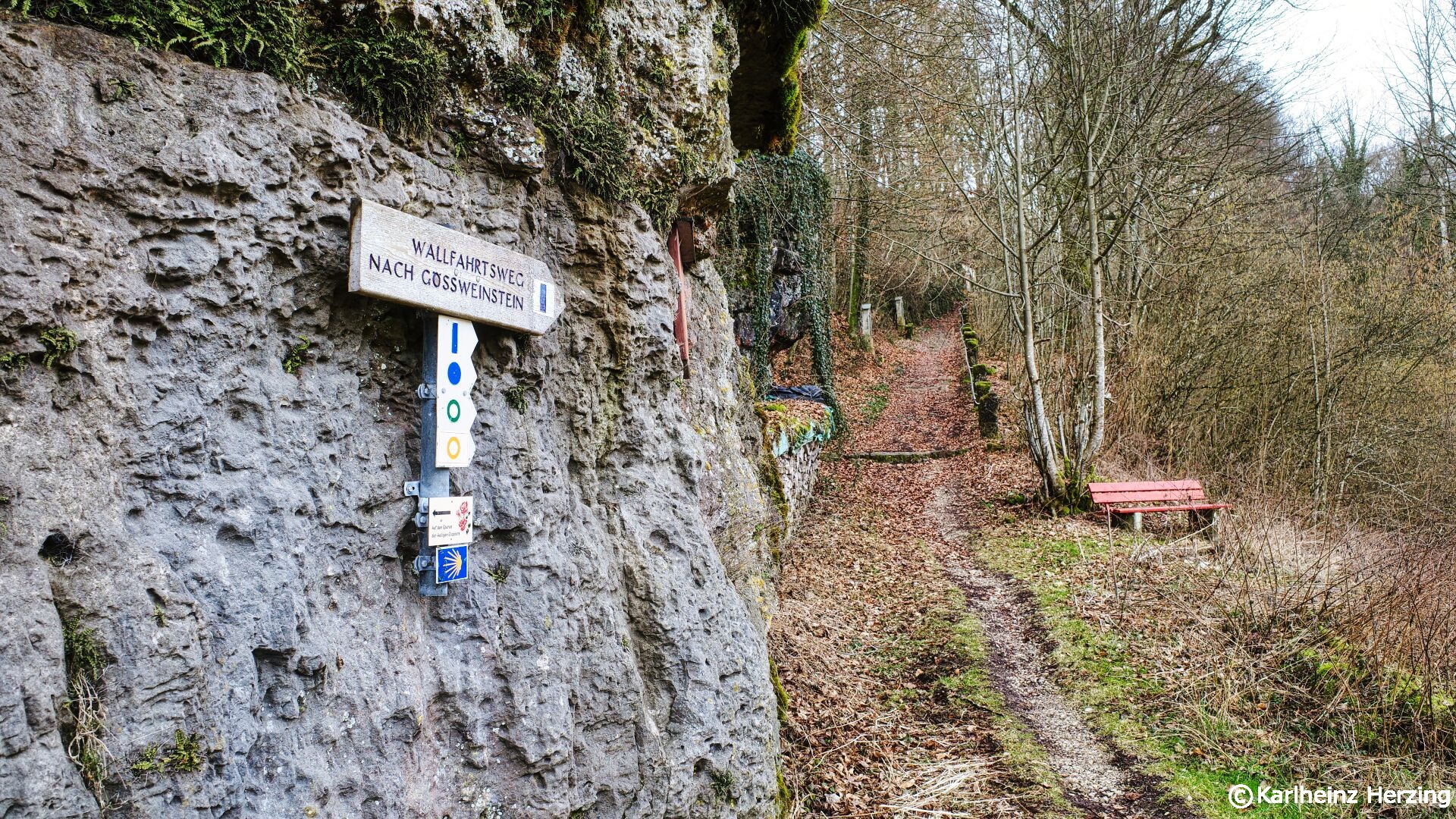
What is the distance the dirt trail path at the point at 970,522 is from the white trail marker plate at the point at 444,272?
11.4 feet

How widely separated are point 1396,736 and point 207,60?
7.00 meters

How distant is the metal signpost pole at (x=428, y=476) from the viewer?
259 cm

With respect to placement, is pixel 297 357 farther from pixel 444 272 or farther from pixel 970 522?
pixel 970 522

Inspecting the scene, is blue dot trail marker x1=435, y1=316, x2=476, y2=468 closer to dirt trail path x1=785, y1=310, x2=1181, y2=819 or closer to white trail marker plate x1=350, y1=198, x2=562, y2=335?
white trail marker plate x1=350, y1=198, x2=562, y2=335

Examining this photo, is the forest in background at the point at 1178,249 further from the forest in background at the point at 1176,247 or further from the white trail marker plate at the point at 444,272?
the white trail marker plate at the point at 444,272

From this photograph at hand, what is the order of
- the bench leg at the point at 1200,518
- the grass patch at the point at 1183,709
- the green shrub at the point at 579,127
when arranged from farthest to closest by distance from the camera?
1. the bench leg at the point at 1200,518
2. the grass patch at the point at 1183,709
3. the green shrub at the point at 579,127

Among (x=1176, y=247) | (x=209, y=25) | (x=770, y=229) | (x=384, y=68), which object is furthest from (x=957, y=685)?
(x=1176, y=247)

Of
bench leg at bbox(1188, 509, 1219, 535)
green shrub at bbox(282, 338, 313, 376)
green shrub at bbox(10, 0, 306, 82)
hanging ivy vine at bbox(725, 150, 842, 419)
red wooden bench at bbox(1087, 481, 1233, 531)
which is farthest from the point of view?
hanging ivy vine at bbox(725, 150, 842, 419)

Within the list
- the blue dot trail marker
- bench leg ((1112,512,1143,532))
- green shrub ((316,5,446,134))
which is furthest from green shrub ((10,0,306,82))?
bench leg ((1112,512,1143,532))

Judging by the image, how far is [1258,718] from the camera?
524 cm

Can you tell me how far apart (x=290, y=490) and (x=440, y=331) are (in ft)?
2.27
